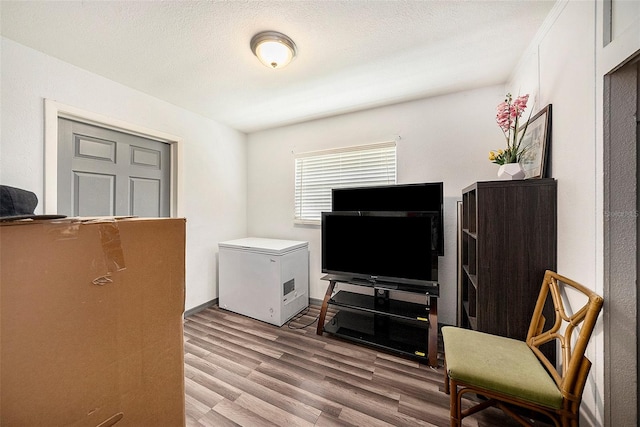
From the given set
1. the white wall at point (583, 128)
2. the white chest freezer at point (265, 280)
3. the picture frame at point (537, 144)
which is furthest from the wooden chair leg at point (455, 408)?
the white chest freezer at point (265, 280)

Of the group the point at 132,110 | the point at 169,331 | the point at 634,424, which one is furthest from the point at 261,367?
the point at 132,110

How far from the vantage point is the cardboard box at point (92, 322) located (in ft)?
1.44

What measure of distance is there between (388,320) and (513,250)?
4.67ft

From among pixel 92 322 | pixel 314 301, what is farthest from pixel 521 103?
pixel 314 301

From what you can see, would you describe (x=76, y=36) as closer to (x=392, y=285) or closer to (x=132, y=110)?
(x=132, y=110)

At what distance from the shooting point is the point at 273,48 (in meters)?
1.64

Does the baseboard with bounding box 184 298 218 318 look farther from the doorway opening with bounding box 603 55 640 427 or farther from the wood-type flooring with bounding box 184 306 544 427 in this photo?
the doorway opening with bounding box 603 55 640 427

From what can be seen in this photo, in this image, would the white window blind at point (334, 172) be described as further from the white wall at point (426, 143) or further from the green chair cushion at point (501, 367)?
the green chair cushion at point (501, 367)

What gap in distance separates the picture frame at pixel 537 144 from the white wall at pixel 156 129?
3.25 meters

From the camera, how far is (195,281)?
2.86 m

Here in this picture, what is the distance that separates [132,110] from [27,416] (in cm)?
266

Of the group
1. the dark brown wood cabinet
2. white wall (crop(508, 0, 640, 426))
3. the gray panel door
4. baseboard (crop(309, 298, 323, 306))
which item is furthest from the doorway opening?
the gray panel door

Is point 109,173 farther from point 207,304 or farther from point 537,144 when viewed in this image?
point 537,144

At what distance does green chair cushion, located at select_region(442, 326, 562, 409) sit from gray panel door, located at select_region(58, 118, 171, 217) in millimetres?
2989
